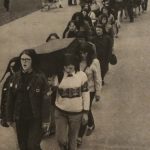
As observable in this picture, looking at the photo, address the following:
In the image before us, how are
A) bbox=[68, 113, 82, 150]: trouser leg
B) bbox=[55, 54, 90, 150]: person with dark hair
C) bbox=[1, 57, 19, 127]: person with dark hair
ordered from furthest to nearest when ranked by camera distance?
bbox=[68, 113, 82, 150]: trouser leg → bbox=[55, 54, 90, 150]: person with dark hair → bbox=[1, 57, 19, 127]: person with dark hair

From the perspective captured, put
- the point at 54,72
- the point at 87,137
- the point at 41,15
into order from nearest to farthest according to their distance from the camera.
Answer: the point at 54,72 → the point at 87,137 → the point at 41,15

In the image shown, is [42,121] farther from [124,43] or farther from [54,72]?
[124,43]

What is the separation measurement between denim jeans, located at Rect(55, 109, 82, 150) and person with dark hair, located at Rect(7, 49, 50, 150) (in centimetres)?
58

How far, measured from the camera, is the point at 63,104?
7383mm

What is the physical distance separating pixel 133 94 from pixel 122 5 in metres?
10.6

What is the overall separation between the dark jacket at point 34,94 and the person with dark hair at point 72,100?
567 millimetres

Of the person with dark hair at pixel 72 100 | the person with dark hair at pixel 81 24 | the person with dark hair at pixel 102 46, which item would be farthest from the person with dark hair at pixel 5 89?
the person with dark hair at pixel 81 24

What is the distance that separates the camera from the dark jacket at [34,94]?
22.1 ft

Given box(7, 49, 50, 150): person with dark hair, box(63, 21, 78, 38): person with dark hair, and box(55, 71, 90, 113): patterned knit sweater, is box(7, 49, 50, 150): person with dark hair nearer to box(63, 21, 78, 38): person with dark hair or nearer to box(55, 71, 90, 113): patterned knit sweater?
box(55, 71, 90, 113): patterned knit sweater

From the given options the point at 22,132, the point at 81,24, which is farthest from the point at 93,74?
the point at 81,24

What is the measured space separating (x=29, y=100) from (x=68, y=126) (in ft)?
3.45

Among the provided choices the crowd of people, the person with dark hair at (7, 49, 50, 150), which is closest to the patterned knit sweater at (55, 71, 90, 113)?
the crowd of people

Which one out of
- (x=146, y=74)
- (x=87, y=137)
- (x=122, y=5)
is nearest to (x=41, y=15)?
(x=122, y=5)

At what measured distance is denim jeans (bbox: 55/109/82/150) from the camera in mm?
7426
